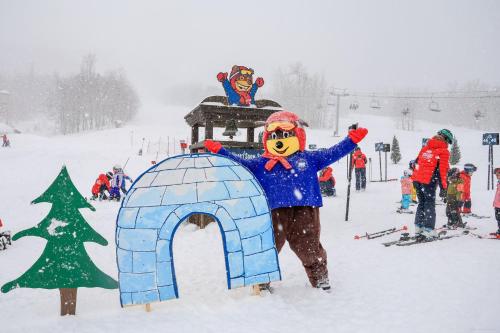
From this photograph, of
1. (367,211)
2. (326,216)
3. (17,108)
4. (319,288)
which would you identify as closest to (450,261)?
(319,288)

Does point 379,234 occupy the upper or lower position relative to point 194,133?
lower

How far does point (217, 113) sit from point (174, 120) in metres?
52.7

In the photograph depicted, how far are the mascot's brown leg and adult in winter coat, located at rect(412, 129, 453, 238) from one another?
2.61 meters

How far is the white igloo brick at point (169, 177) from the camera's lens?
2.74m

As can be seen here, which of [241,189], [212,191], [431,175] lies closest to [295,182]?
[241,189]

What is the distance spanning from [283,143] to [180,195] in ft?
4.16

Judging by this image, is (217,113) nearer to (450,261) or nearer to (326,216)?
(326,216)

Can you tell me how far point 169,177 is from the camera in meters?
2.78

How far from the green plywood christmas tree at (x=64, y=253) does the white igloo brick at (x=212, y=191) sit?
969 mm

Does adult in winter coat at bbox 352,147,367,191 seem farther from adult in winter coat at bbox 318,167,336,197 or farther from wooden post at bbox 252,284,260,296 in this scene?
wooden post at bbox 252,284,260,296

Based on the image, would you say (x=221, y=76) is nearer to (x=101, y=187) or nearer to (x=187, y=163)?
(x=187, y=163)

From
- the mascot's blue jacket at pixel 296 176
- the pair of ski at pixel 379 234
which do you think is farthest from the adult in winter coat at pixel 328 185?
the mascot's blue jacket at pixel 296 176

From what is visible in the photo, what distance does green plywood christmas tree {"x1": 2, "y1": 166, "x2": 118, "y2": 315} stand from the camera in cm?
258

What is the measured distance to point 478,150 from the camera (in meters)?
25.1
